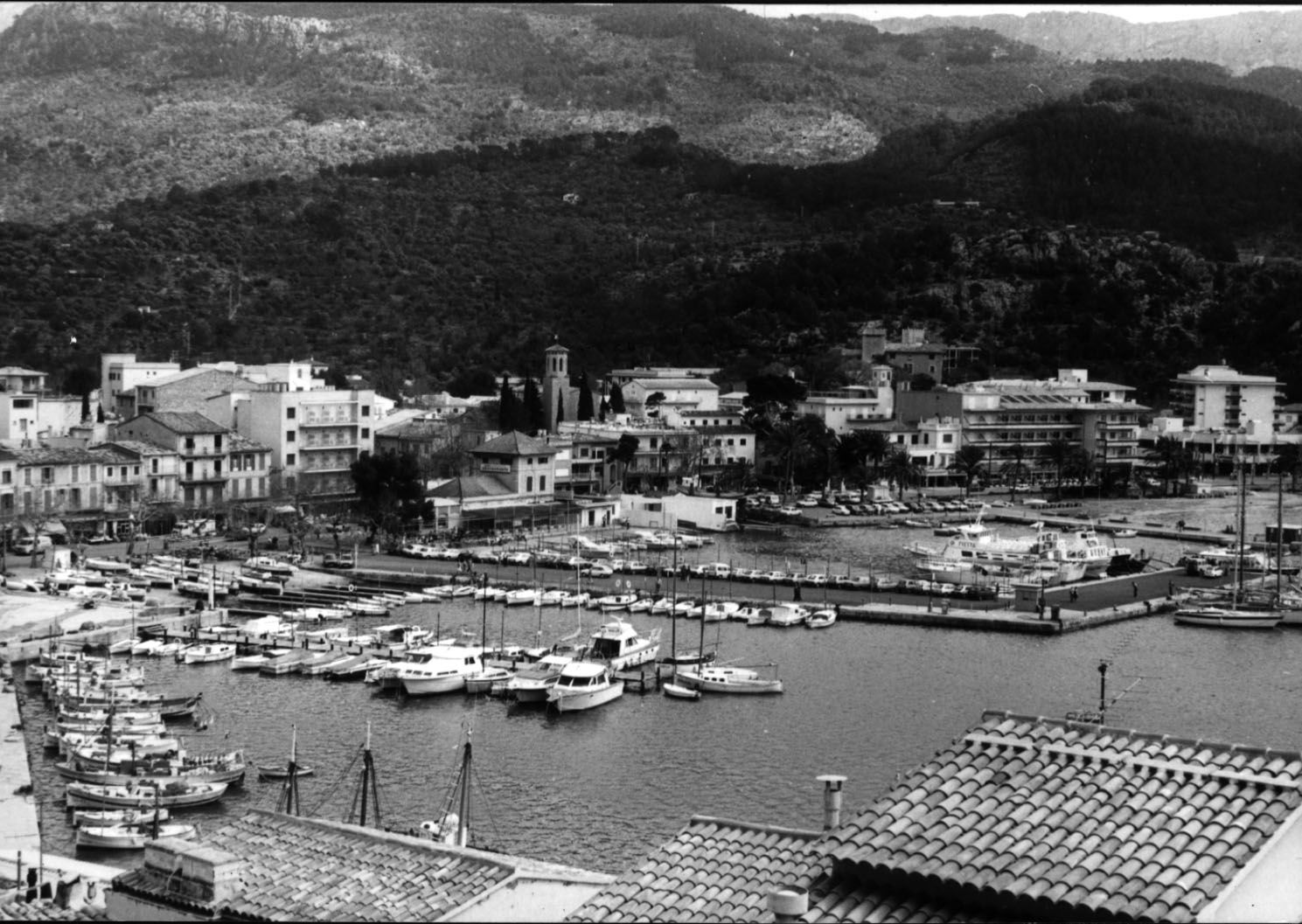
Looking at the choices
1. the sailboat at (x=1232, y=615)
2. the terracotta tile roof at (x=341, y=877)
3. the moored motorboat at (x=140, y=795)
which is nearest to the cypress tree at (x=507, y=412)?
the sailboat at (x=1232, y=615)

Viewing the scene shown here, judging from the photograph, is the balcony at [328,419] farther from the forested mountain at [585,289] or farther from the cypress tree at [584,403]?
the forested mountain at [585,289]

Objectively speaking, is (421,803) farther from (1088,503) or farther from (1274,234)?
(1274,234)

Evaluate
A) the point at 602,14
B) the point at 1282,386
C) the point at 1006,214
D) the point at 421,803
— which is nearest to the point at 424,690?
the point at 421,803

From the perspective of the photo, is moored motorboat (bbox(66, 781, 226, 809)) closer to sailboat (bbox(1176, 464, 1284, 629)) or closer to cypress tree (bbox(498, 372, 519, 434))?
sailboat (bbox(1176, 464, 1284, 629))

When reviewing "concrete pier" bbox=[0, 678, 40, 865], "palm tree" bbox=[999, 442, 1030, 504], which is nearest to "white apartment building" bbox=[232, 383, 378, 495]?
"palm tree" bbox=[999, 442, 1030, 504]

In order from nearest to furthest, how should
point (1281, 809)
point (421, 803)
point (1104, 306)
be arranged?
point (1281, 809)
point (421, 803)
point (1104, 306)

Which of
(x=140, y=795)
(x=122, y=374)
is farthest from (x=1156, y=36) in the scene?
(x=140, y=795)

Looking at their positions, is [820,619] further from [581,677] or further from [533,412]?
[533,412]
